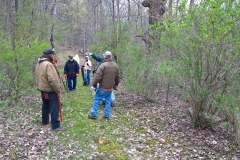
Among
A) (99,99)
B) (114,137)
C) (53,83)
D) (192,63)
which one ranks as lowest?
(114,137)

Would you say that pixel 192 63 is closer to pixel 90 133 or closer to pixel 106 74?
pixel 106 74

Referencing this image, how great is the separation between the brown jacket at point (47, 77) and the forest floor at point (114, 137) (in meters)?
1.18

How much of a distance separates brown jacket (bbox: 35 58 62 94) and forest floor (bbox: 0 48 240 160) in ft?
3.87

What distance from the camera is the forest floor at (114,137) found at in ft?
16.1

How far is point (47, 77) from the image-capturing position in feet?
18.6

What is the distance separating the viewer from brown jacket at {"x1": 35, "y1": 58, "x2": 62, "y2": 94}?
561 cm

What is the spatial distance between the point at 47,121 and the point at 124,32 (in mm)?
9517

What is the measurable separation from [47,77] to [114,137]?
2.31 meters

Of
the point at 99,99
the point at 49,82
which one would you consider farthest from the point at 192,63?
the point at 49,82

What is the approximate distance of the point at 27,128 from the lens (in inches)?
238

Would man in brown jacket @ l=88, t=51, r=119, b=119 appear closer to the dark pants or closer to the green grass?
the green grass

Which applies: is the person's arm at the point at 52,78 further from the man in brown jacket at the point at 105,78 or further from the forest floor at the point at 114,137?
the man in brown jacket at the point at 105,78

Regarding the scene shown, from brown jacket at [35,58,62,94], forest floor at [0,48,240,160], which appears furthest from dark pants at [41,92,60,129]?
forest floor at [0,48,240,160]

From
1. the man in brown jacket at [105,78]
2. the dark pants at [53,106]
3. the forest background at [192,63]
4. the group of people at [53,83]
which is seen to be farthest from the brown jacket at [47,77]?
the forest background at [192,63]
